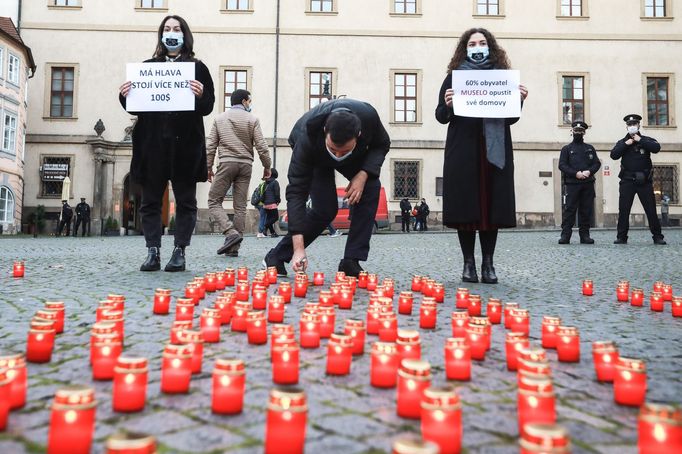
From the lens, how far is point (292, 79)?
87.7 ft

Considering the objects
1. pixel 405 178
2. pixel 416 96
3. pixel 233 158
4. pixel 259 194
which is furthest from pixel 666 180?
pixel 233 158

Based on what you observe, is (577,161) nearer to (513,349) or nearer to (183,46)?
(183,46)

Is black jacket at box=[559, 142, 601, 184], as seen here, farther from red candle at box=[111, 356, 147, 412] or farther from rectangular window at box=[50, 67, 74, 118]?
rectangular window at box=[50, 67, 74, 118]

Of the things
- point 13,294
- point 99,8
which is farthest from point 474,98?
point 99,8

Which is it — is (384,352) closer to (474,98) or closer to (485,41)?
(474,98)

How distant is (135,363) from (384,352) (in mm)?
766

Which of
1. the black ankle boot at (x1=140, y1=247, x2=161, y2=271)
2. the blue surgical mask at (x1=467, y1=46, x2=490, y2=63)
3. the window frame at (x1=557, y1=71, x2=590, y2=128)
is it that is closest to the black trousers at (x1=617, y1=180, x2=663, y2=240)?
the blue surgical mask at (x1=467, y1=46, x2=490, y2=63)

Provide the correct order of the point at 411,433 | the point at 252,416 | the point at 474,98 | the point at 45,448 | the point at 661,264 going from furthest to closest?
the point at 661,264
the point at 474,98
the point at 252,416
the point at 411,433
the point at 45,448

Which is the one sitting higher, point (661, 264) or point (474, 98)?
point (474, 98)

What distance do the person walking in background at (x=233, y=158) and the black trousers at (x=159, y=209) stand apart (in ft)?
Answer: 6.93

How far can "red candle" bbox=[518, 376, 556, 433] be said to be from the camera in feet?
4.75

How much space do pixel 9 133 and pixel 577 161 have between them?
24.2 meters

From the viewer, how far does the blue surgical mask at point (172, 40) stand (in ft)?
18.0

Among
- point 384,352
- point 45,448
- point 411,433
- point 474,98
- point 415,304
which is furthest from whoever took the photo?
point 474,98
